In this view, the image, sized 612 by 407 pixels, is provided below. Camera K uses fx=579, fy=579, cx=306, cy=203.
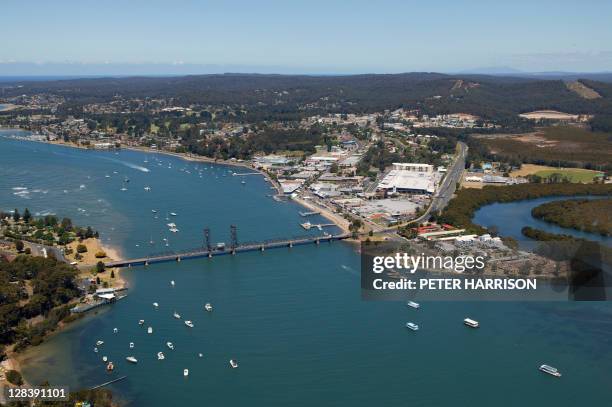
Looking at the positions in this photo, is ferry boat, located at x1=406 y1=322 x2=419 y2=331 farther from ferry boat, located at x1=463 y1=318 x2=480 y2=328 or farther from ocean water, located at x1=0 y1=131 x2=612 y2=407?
ferry boat, located at x1=463 y1=318 x2=480 y2=328

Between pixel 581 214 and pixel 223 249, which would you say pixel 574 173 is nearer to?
pixel 581 214

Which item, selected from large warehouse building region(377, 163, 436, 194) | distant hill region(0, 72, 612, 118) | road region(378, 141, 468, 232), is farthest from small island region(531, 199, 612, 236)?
distant hill region(0, 72, 612, 118)

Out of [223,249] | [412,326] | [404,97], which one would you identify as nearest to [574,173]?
[223,249]

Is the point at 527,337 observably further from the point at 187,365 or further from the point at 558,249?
the point at 187,365

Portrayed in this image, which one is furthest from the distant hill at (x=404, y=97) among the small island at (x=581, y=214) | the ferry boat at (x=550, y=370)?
the ferry boat at (x=550, y=370)

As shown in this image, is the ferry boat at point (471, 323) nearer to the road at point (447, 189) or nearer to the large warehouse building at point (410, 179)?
the road at point (447, 189)
